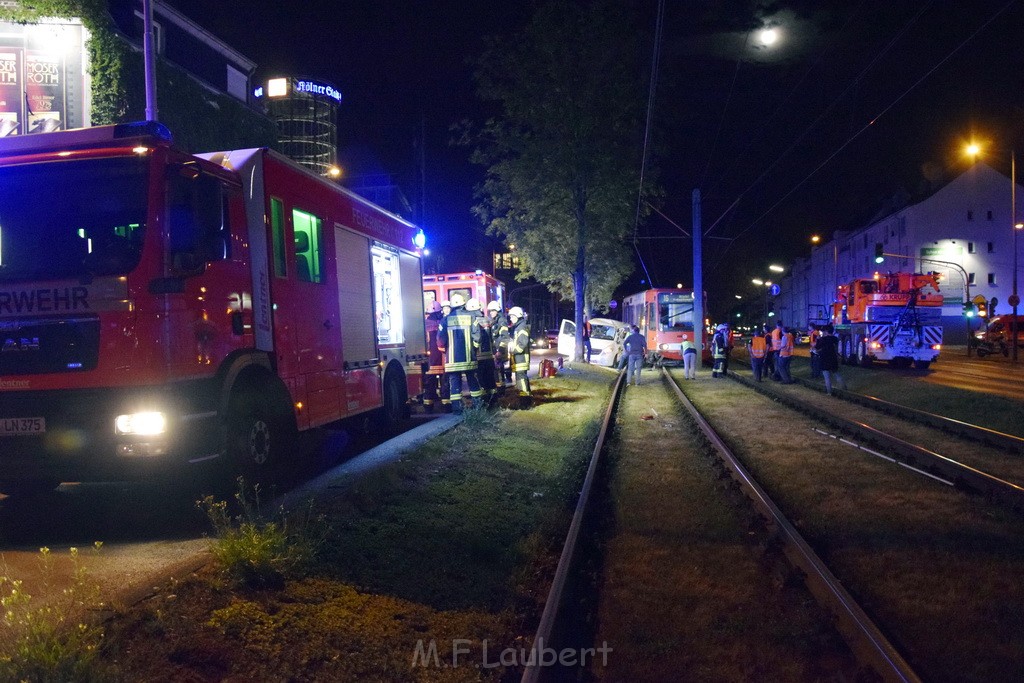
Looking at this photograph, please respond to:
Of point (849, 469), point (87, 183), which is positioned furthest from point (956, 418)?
point (87, 183)

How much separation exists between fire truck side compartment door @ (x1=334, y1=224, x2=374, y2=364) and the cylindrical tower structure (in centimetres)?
4667

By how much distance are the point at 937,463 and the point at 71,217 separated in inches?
394

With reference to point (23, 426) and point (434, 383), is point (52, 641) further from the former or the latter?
point (434, 383)

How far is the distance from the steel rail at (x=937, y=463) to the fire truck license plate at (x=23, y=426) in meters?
8.82

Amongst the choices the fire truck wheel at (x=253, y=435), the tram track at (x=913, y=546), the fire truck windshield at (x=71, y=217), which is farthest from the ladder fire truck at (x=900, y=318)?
the fire truck windshield at (x=71, y=217)

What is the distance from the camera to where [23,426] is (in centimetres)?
617

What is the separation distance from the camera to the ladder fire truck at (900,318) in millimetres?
27078

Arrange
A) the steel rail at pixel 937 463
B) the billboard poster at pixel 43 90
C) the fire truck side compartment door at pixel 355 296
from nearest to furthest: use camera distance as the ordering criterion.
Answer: the steel rail at pixel 937 463
the fire truck side compartment door at pixel 355 296
the billboard poster at pixel 43 90

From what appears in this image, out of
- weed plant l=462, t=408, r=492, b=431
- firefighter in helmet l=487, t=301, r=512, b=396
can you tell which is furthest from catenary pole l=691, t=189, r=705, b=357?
weed plant l=462, t=408, r=492, b=431

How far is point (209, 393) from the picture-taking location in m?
6.71

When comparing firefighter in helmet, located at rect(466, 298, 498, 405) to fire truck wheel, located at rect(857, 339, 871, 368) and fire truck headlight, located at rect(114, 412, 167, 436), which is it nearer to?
fire truck headlight, located at rect(114, 412, 167, 436)

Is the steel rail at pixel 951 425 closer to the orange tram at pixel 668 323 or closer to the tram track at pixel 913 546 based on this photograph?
the tram track at pixel 913 546

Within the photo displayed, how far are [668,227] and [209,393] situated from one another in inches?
1881

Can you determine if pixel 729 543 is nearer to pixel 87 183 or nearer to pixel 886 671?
pixel 886 671
